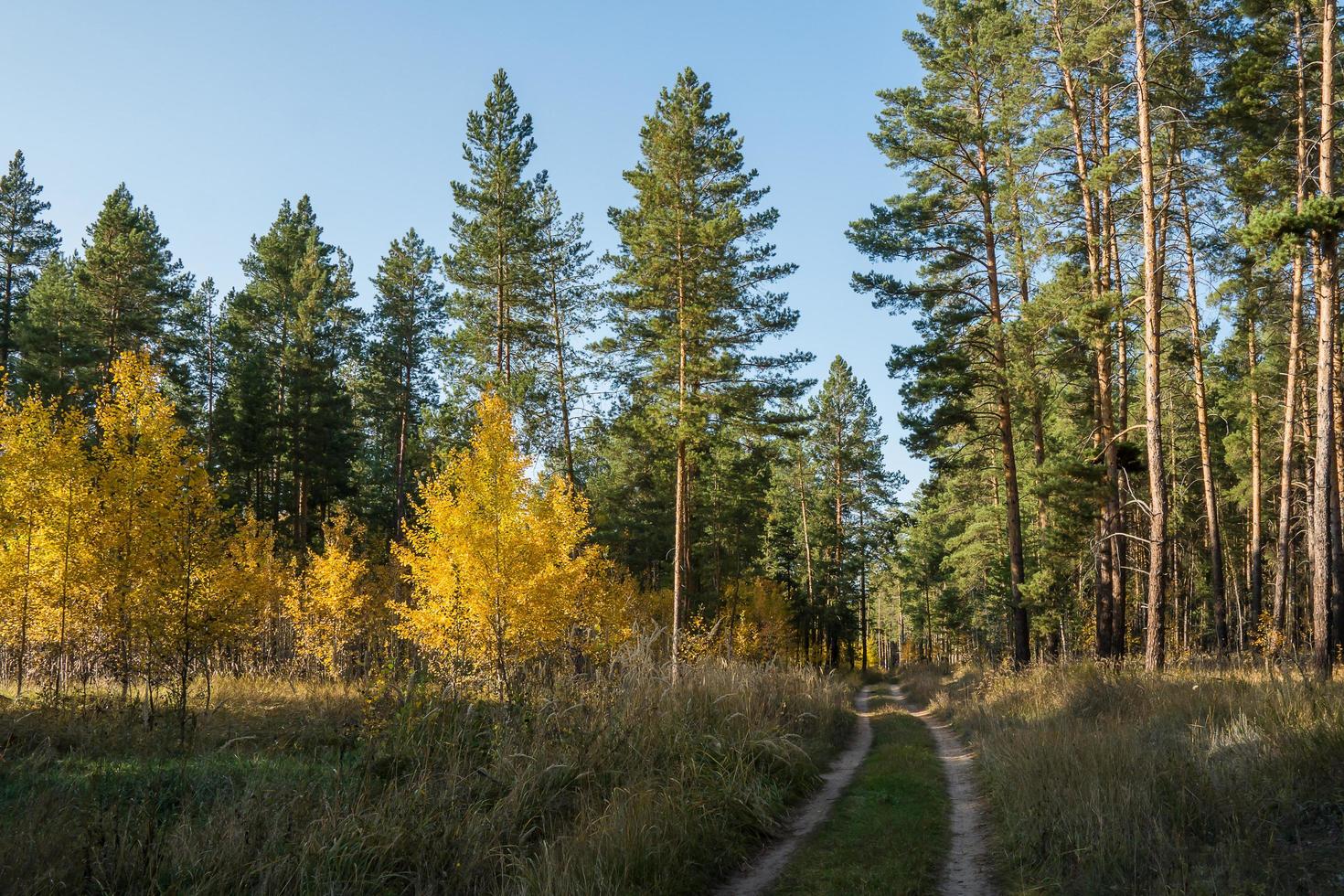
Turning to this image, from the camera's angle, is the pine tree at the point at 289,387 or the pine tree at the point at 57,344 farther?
the pine tree at the point at 289,387

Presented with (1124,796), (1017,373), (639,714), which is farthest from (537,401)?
(1124,796)

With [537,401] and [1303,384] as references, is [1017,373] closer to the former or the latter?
[1303,384]

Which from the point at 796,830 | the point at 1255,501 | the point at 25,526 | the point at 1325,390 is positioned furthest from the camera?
the point at 1255,501

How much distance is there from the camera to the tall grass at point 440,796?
15.5 feet

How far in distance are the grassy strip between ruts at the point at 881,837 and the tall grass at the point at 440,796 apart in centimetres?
64

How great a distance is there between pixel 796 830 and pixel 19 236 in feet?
137

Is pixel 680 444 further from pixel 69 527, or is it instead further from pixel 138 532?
pixel 69 527

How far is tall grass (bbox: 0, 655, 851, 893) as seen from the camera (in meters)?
4.73

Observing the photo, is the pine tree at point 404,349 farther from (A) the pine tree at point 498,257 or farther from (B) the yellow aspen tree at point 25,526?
(B) the yellow aspen tree at point 25,526

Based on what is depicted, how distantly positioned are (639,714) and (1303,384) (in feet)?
72.1

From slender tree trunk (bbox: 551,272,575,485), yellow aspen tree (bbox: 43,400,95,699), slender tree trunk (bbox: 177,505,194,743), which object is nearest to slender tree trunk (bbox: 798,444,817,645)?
slender tree trunk (bbox: 551,272,575,485)

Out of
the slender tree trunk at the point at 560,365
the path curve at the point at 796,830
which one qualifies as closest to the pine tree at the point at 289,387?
the slender tree trunk at the point at 560,365

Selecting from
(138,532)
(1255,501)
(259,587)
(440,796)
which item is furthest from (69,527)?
(1255,501)

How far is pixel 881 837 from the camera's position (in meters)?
6.98
